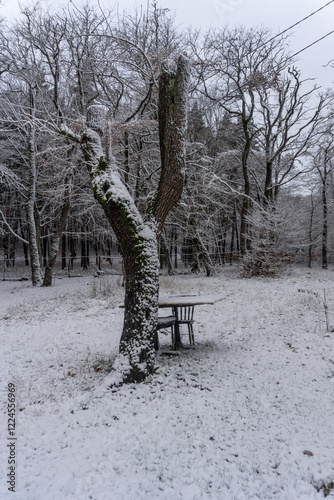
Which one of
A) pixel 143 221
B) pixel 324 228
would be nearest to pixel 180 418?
pixel 143 221

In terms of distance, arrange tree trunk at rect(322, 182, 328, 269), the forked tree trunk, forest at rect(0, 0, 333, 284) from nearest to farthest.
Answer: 1. the forked tree trunk
2. forest at rect(0, 0, 333, 284)
3. tree trunk at rect(322, 182, 328, 269)

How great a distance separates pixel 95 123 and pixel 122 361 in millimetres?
3798

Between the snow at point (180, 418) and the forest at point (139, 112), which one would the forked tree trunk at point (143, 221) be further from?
the forest at point (139, 112)

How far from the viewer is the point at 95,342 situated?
564cm

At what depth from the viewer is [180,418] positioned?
3234mm

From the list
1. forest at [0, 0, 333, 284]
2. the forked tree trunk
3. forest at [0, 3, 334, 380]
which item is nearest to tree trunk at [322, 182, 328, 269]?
forest at [0, 3, 334, 380]

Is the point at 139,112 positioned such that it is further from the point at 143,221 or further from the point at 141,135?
the point at 143,221

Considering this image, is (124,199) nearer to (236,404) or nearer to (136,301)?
(136,301)

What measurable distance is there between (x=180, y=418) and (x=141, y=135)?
1046cm

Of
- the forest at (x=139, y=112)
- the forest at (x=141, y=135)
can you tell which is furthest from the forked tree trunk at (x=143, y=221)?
the forest at (x=139, y=112)

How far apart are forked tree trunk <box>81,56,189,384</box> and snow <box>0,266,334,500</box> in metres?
0.46

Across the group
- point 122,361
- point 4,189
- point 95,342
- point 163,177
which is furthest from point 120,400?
point 4,189

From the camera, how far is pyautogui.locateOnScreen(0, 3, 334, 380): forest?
169 inches

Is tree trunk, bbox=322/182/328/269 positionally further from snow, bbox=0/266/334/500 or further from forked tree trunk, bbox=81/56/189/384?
forked tree trunk, bbox=81/56/189/384
